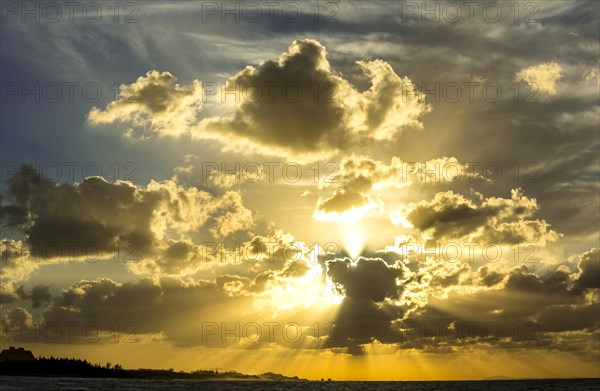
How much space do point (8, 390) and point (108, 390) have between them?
105ft

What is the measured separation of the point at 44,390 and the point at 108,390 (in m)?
23.0

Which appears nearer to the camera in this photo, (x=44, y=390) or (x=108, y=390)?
(x=44, y=390)

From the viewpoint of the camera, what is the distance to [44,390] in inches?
6713

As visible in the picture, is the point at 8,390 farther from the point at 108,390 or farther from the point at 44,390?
the point at 108,390

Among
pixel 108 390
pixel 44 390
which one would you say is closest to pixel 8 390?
pixel 44 390

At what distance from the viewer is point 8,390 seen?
541 ft

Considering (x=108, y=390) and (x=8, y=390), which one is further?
(x=108, y=390)

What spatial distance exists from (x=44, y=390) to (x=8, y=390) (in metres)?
9.34

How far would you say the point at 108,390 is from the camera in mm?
189375
